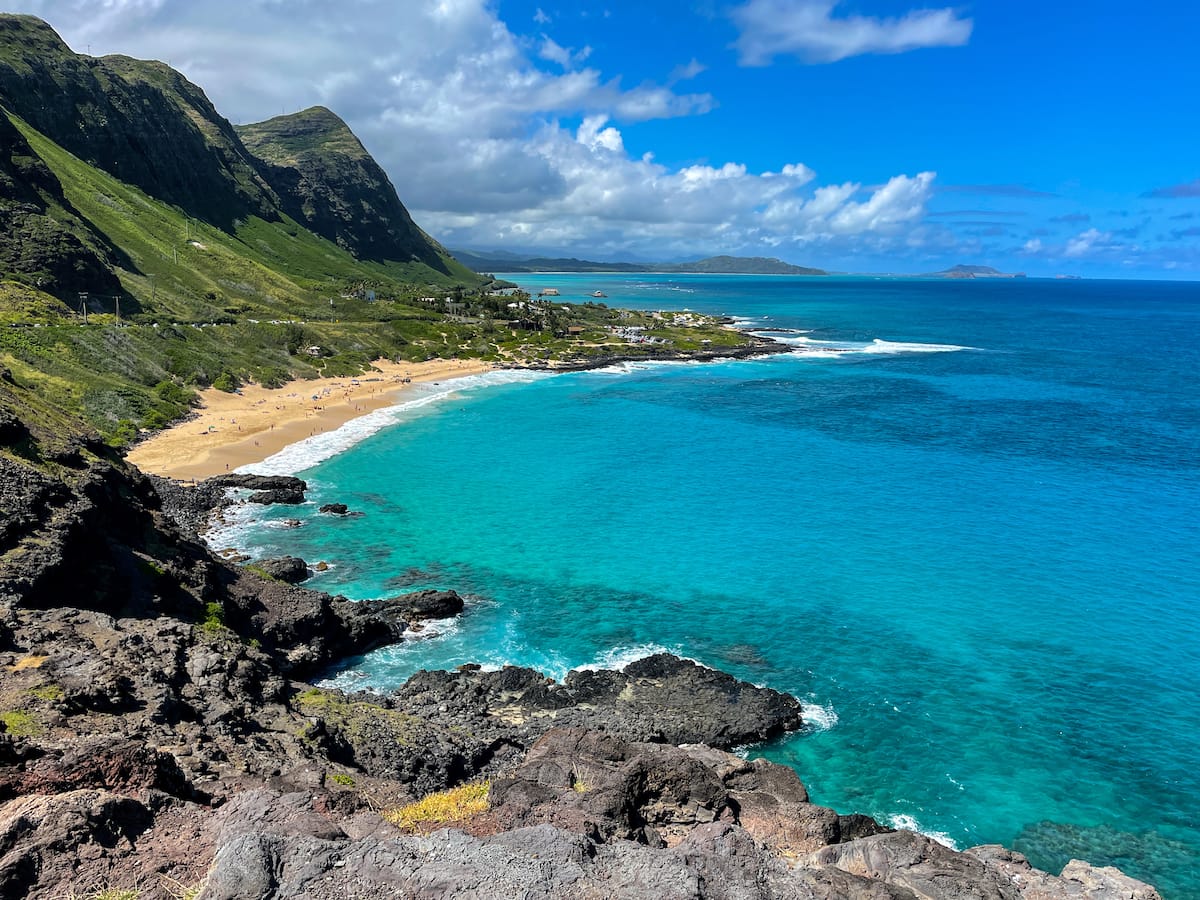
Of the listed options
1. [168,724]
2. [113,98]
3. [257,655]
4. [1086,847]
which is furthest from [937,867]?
[113,98]

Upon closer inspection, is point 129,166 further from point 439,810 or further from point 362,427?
point 439,810

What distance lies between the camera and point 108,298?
96.1 meters

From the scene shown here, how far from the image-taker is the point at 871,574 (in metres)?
39.9

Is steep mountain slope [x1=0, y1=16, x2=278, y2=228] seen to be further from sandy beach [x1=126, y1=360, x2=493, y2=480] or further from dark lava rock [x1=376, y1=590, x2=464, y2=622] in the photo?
dark lava rock [x1=376, y1=590, x2=464, y2=622]

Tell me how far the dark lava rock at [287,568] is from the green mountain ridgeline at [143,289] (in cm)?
1424

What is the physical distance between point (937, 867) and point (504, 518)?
3705cm

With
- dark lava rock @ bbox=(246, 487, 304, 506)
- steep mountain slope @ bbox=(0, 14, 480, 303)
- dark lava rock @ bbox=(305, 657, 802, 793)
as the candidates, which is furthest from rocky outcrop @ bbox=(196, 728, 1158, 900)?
steep mountain slope @ bbox=(0, 14, 480, 303)

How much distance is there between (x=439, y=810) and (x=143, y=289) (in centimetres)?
12395

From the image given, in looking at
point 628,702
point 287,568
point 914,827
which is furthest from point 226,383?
point 914,827

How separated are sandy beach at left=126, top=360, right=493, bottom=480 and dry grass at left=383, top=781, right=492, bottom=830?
4493 cm

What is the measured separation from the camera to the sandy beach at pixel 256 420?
182 feet

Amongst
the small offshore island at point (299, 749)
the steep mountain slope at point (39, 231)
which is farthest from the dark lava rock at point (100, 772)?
the steep mountain slope at point (39, 231)

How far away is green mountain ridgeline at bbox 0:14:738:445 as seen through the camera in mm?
68250

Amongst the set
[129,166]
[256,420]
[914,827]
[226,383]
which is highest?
[129,166]
